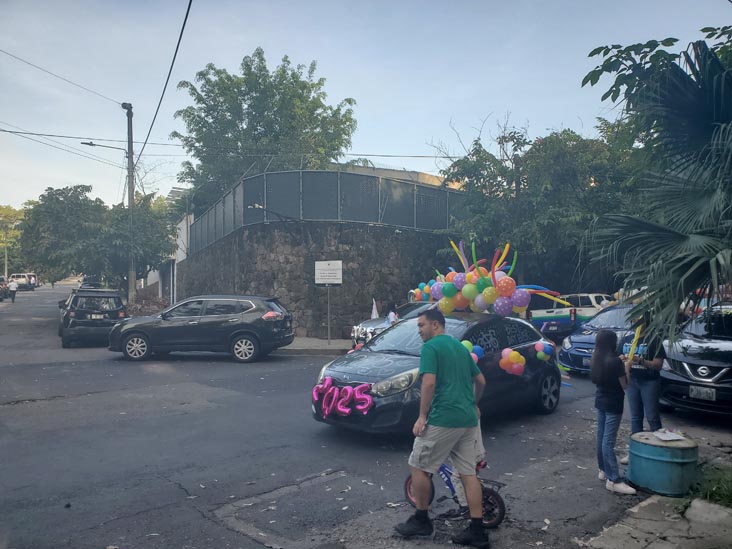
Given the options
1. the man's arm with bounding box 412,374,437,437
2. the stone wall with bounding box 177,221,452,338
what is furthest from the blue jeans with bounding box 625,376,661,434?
the stone wall with bounding box 177,221,452,338

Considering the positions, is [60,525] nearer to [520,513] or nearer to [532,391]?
[520,513]

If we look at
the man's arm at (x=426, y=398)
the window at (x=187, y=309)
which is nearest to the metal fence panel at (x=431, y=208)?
the window at (x=187, y=309)

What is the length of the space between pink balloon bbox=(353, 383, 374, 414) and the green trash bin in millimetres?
2728

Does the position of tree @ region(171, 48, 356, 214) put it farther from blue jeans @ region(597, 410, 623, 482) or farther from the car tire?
blue jeans @ region(597, 410, 623, 482)

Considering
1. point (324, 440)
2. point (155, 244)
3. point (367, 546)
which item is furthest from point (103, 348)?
point (367, 546)

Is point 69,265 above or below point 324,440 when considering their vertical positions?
above

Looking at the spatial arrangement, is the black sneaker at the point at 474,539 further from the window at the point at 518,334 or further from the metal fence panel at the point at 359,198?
the metal fence panel at the point at 359,198

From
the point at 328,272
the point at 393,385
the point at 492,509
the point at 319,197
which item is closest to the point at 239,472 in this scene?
the point at 393,385

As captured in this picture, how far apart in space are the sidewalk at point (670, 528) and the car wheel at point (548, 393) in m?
3.47

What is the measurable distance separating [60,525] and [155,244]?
76.8 feet

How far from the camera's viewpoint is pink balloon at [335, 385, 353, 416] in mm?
6691

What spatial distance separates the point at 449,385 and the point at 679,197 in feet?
10.3

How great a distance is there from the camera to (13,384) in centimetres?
1098

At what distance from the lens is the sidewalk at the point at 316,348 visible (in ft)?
54.0
